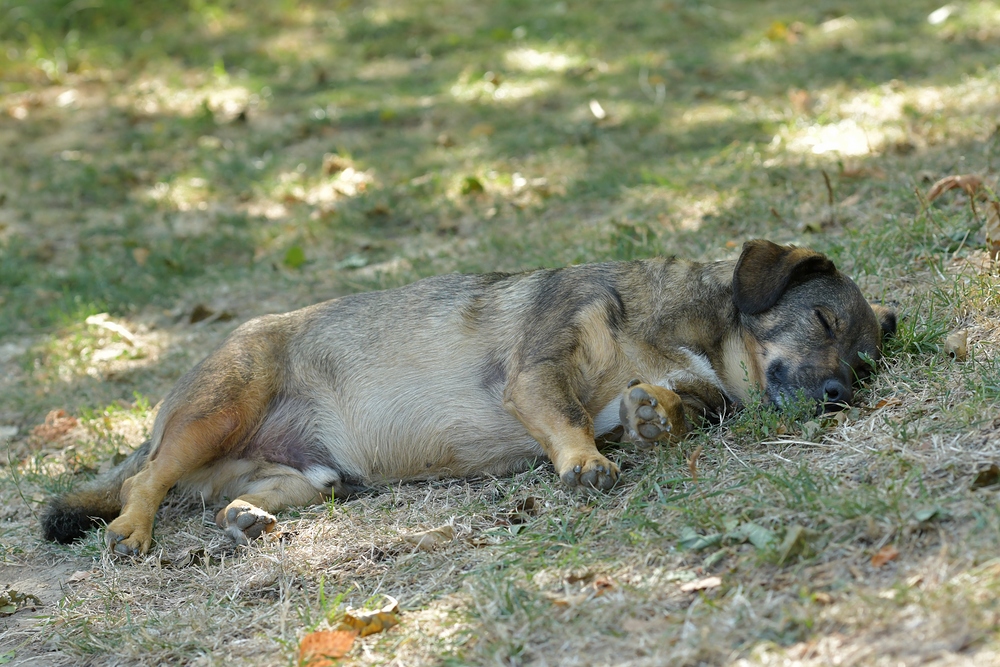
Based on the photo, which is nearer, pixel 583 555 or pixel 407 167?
pixel 583 555

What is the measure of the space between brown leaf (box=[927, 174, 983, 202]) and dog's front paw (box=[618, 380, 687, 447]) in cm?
271

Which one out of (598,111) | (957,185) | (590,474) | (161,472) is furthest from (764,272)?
(598,111)

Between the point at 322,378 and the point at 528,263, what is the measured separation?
93.2 inches

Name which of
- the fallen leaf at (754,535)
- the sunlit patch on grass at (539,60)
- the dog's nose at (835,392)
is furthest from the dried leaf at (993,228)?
the sunlit patch on grass at (539,60)

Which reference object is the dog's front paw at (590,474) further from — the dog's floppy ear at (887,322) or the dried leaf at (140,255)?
the dried leaf at (140,255)

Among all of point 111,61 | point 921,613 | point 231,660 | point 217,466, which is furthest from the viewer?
point 111,61

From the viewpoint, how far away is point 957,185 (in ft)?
20.9

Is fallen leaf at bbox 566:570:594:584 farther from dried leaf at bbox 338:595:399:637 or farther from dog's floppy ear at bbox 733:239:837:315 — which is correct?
dog's floppy ear at bbox 733:239:837:315

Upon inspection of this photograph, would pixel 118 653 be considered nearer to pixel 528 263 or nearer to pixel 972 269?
pixel 528 263

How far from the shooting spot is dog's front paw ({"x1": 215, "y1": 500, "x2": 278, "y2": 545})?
475 centimetres

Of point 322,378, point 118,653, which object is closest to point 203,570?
point 118,653

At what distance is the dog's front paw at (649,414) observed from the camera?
461 centimetres

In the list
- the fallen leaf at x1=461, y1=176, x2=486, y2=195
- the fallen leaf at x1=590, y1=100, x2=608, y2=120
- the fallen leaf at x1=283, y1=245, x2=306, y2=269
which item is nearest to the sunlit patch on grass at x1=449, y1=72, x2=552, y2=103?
the fallen leaf at x1=590, y1=100, x2=608, y2=120

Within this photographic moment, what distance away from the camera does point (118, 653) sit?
3920 millimetres
